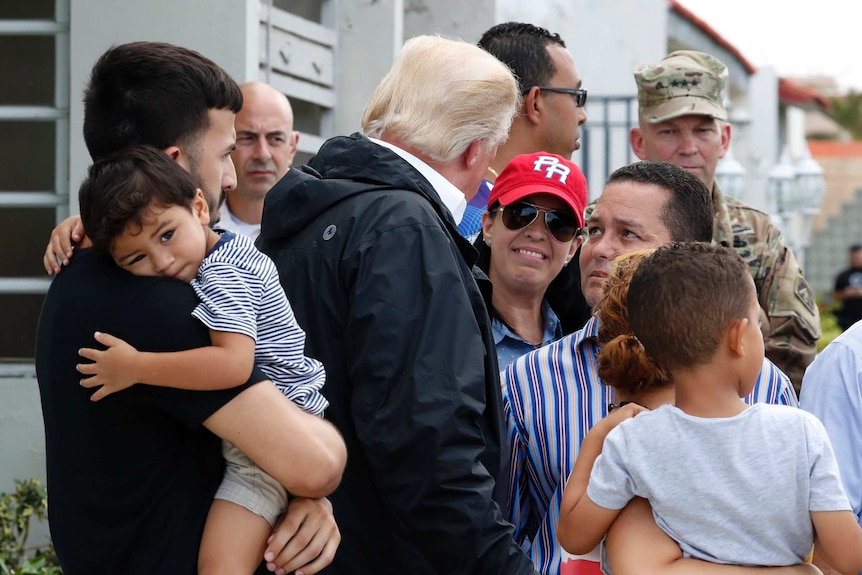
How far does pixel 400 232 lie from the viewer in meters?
Answer: 2.47

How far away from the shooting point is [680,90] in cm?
482

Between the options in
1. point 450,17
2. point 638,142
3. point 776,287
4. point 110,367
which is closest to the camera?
point 110,367

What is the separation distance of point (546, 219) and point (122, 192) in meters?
1.63

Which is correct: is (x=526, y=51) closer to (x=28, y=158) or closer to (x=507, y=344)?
(x=507, y=344)

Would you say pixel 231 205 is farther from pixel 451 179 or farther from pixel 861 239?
pixel 861 239

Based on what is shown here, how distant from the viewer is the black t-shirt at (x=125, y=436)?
6.98ft

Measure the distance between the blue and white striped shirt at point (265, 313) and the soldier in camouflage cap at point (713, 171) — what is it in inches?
87.1

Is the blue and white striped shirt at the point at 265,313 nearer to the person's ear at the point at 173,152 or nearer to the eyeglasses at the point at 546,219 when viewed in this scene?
the person's ear at the point at 173,152

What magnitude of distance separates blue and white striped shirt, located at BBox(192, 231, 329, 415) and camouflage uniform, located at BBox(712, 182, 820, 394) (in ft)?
7.17

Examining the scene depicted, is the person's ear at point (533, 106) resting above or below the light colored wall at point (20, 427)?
above

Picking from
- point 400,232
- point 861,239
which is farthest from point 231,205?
point 861,239

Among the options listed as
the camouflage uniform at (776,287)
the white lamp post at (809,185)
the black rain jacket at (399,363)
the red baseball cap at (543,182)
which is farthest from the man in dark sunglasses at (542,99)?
the white lamp post at (809,185)

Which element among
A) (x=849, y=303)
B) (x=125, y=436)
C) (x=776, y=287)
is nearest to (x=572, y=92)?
(x=776, y=287)

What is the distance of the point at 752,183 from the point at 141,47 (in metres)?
17.1
